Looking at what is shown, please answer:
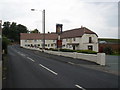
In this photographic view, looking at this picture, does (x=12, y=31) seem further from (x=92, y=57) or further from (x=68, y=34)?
(x=92, y=57)

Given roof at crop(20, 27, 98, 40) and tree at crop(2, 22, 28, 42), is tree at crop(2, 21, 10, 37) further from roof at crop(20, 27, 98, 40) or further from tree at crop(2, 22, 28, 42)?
roof at crop(20, 27, 98, 40)

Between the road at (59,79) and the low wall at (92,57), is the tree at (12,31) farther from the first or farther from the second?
the road at (59,79)

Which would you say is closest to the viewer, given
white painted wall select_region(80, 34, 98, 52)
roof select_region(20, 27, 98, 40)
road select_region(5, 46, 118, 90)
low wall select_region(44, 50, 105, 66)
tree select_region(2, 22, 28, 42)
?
road select_region(5, 46, 118, 90)

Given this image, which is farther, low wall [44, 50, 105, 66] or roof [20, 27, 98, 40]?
roof [20, 27, 98, 40]

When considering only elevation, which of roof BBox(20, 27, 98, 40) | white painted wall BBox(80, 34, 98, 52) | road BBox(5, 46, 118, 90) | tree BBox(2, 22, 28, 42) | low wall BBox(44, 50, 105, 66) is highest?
tree BBox(2, 22, 28, 42)

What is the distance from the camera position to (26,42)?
3871 inches

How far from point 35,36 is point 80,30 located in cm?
3436

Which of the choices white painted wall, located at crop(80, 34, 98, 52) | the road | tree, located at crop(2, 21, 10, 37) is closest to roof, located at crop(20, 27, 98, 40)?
white painted wall, located at crop(80, 34, 98, 52)

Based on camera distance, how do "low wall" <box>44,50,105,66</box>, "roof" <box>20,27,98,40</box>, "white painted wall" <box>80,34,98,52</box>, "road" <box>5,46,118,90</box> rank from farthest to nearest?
"roof" <box>20,27,98,40</box> < "white painted wall" <box>80,34,98,52</box> < "low wall" <box>44,50,105,66</box> < "road" <box>5,46,118,90</box>

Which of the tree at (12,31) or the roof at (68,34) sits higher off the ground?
the tree at (12,31)

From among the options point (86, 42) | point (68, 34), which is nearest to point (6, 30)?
point (68, 34)

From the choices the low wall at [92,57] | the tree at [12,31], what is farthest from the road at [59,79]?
the tree at [12,31]

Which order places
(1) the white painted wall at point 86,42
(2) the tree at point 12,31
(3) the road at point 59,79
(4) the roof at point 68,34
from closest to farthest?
(3) the road at point 59,79 < (1) the white painted wall at point 86,42 < (4) the roof at point 68,34 < (2) the tree at point 12,31

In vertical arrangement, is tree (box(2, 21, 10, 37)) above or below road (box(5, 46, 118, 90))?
above
